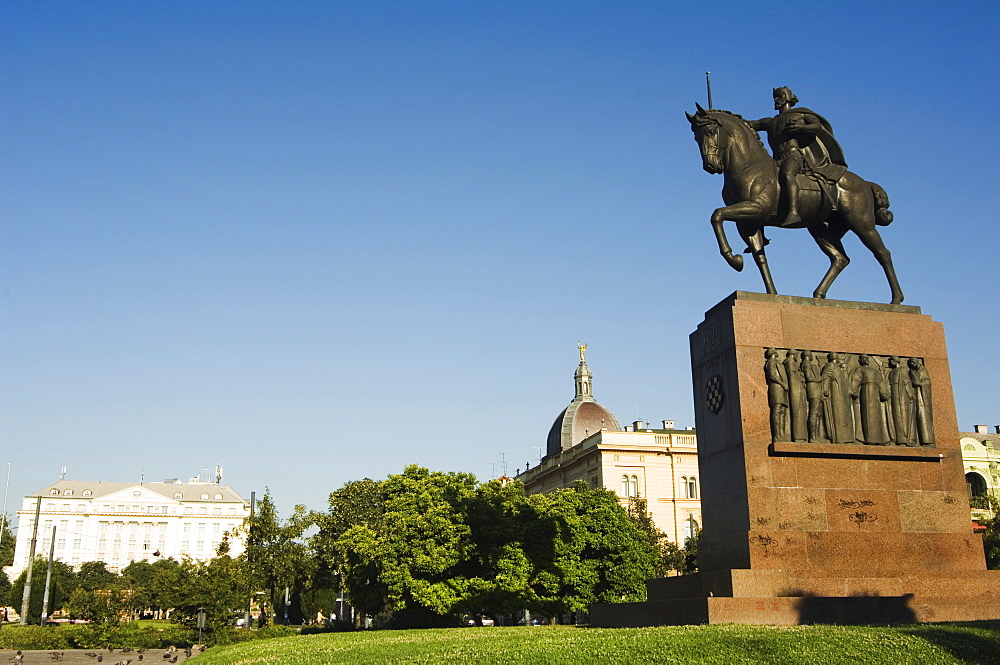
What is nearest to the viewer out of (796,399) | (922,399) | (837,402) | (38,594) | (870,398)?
(796,399)

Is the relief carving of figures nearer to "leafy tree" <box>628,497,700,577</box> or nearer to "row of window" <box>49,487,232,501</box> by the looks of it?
"leafy tree" <box>628,497,700,577</box>

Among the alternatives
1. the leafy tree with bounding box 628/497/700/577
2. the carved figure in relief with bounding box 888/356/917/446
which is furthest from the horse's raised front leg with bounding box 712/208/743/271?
the leafy tree with bounding box 628/497/700/577

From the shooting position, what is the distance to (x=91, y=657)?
36.0 meters

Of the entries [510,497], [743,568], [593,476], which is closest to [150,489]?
[593,476]

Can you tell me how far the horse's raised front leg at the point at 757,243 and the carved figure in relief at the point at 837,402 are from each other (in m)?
2.27

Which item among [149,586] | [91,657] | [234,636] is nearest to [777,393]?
[234,636]

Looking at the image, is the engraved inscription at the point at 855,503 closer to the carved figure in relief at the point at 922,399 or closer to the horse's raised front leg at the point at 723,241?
the carved figure in relief at the point at 922,399

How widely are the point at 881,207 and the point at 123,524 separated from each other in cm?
13551

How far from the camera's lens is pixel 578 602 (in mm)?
39156

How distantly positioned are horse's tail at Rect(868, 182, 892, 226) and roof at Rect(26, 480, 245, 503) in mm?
133856

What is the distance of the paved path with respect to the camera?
33.4 meters

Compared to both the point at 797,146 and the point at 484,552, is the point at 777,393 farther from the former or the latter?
the point at 484,552

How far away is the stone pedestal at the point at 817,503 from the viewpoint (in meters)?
14.1

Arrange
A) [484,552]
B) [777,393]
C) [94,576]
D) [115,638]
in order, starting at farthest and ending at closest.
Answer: [94,576] → [115,638] → [484,552] → [777,393]
